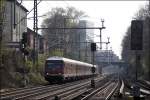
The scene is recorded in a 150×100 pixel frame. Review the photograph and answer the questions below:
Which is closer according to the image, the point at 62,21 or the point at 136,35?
the point at 136,35

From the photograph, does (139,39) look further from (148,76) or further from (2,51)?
(148,76)

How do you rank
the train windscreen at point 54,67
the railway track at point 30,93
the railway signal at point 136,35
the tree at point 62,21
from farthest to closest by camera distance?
the tree at point 62,21 → the train windscreen at point 54,67 → the railway track at point 30,93 → the railway signal at point 136,35

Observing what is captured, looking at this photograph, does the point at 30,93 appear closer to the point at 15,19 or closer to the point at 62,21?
the point at 15,19

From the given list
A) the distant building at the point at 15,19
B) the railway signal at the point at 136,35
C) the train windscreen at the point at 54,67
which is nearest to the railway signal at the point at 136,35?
the railway signal at the point at 136,35

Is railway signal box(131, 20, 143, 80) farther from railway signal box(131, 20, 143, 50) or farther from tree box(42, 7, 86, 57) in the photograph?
tree box(42, 7, 86, 57)

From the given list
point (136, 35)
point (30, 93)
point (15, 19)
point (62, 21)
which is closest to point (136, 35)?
point (136, 35)

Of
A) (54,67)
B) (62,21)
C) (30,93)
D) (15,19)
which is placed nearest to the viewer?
(30,93)

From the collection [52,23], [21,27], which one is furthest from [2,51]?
[52,23]

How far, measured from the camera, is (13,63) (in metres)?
46.8

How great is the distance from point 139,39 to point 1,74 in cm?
2179

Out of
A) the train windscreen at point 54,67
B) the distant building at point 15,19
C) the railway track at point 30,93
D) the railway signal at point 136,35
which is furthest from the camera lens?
the distant building at point 15,19

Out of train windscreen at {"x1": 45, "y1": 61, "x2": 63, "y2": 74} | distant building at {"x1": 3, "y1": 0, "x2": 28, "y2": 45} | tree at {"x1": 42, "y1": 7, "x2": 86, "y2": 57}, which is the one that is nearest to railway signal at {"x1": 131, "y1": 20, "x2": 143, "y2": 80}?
train windscreen at {"x1": 45, "y1": 61, "x2": 63, "y2": 74}

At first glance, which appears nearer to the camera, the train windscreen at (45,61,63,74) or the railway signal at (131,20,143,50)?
the railway signal at (131,20,143,50)

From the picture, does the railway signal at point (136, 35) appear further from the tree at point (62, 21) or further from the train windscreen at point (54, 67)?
the tree at point (62, 21)
